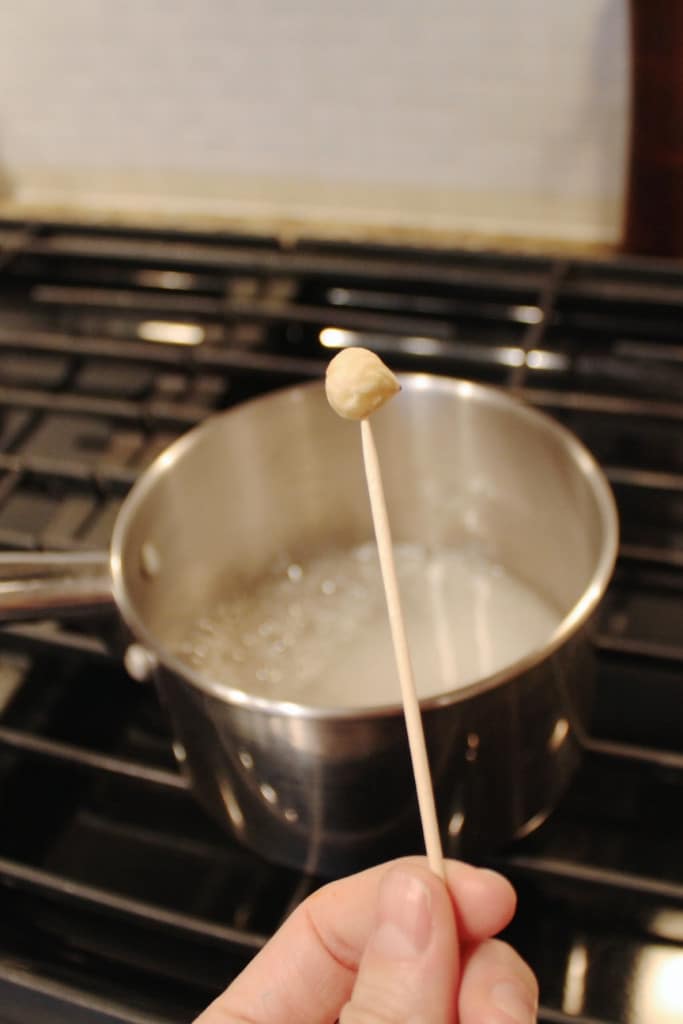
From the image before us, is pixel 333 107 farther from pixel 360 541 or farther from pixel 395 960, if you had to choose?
pixel 395 960

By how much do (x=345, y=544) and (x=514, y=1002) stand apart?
1.20ft

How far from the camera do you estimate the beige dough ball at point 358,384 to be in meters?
0.35

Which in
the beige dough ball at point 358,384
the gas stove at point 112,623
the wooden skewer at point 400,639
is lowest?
the gas stove at point 112,623

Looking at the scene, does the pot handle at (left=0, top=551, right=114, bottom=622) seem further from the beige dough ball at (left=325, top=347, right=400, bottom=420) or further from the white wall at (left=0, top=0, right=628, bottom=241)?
the white wall at (left=0, top=0, right=628, bottom=241)

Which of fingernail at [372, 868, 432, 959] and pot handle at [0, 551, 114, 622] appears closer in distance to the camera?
fingernail at [372, 868, 432, 959]

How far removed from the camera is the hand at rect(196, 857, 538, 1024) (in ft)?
1.13

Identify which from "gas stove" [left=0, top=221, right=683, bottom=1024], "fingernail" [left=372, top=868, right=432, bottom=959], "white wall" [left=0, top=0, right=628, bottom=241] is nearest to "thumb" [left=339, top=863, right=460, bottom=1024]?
"fingernail" [left=372, top=868, right=432, bottom=959]

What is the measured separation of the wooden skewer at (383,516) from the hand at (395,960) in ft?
0.05

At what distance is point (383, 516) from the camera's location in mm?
346

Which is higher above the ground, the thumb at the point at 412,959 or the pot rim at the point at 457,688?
the pot rim at the point at 457,688

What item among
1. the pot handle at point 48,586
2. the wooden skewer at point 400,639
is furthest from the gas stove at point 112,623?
the wooden skewer at point 400,639

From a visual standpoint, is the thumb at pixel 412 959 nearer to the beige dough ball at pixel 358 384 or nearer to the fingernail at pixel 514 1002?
the fingernail at pixel 514 1002

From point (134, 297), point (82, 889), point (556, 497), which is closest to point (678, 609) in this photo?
Result: point (556, 497)

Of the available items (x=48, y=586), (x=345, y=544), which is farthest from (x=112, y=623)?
(x=345, y=544)
